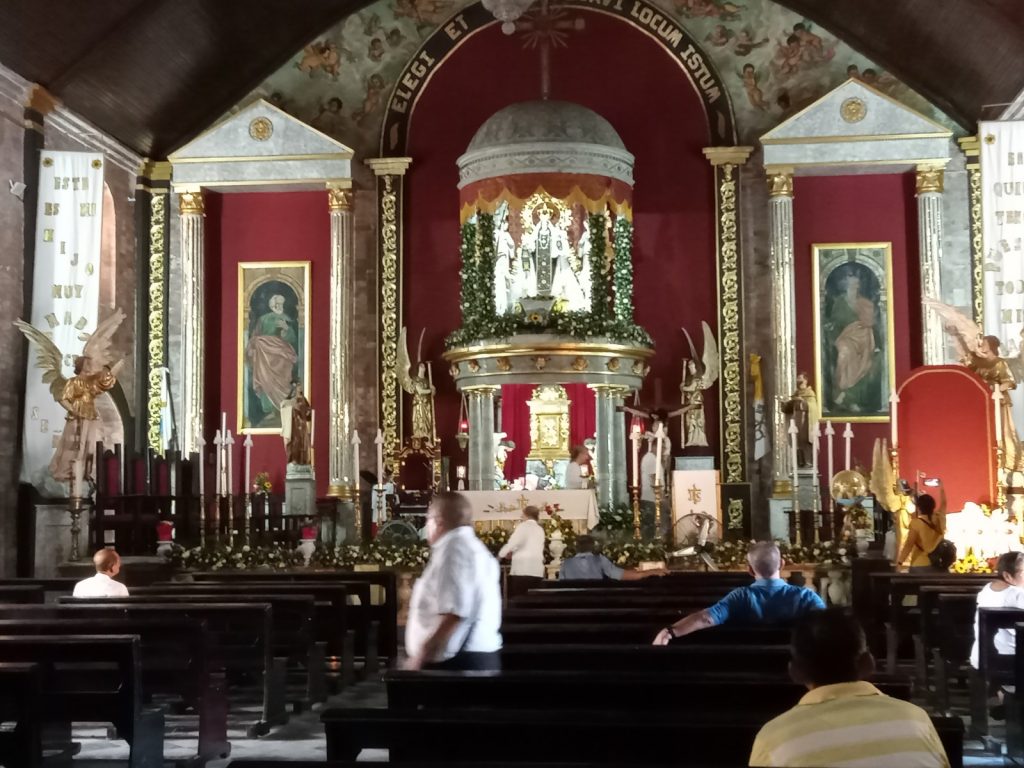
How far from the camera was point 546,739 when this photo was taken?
4883 mm

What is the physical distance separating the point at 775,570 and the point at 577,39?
54.3 feet

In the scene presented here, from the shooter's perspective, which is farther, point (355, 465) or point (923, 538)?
point (355, 465)

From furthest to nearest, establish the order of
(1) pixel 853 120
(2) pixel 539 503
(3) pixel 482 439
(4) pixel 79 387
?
(1) pixel 853 120
(3) pixel 482 439
(2) pixel 539 503
(4) pixel 79 387

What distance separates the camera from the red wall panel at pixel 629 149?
870 inches

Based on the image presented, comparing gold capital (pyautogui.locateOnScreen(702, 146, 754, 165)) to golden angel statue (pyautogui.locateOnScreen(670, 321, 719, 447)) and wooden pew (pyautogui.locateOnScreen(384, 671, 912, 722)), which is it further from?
wooden pew (pyautogui.locateOnScreen(384, 671, 912, 722))

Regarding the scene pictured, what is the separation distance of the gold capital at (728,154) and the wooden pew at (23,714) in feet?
56.5

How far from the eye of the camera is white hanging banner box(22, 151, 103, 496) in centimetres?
1795

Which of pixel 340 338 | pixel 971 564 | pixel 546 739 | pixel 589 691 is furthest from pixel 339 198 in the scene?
pixel 546 739

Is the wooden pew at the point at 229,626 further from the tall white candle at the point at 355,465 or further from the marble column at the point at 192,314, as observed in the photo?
the marble column at the point at 192,314

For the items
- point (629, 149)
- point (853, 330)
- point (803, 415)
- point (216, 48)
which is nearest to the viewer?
point (803, 415)

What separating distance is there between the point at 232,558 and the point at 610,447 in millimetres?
6211

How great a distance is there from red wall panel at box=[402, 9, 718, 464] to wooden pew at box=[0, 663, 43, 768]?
15.7 meters

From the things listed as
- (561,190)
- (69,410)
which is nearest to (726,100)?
(561,190)

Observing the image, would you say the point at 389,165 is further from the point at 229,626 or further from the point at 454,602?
the point at 454,602
